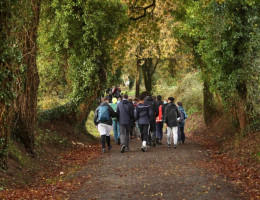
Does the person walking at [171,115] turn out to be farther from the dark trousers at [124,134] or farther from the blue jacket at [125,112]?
the dark trousers at [124,134]

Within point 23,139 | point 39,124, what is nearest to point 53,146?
point 39,124

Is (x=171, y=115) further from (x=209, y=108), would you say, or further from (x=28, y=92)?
(x=209, y=108)

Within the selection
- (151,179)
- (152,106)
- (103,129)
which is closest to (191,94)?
(152,106)

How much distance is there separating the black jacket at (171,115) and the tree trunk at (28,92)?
5.71m

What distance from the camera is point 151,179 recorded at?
10680mm

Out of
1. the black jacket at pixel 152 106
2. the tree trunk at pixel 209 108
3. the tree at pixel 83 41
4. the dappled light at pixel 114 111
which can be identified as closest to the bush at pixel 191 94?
the dappled light at pixel 114 111

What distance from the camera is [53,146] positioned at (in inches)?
686

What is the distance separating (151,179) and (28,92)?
535 centimetres

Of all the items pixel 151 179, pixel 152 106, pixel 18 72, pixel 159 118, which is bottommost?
pixel 151 179

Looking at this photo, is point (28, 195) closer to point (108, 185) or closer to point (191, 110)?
point (108, 185)

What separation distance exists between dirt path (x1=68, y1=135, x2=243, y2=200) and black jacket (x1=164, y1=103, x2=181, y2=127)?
2624 millimetres

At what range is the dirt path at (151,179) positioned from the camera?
29.6 feet

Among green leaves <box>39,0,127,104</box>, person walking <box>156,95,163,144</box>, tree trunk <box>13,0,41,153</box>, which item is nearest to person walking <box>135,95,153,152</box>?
person walking <box>156,95,163,144</box>

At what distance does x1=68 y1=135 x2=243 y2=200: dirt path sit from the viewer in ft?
29.6
